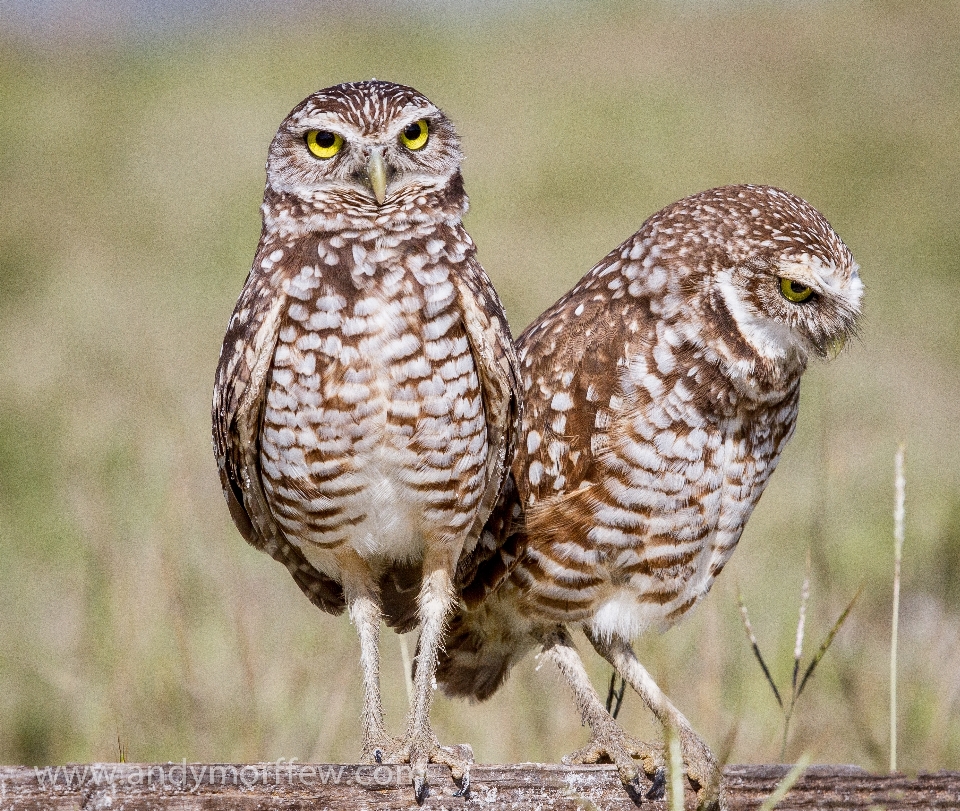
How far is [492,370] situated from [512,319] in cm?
372

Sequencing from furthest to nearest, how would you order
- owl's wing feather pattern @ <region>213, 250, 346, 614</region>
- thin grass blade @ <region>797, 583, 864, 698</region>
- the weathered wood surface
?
owl's wing feather pattern @ <region>213, 250, 346, 614</region> → thin grass blade @ <region>797, 583, 864, 698</region> → the weathered wood surface

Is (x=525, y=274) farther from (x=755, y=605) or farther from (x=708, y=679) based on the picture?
(x=708, y=679)

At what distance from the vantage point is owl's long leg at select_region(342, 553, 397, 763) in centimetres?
266

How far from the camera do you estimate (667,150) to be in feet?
37.6

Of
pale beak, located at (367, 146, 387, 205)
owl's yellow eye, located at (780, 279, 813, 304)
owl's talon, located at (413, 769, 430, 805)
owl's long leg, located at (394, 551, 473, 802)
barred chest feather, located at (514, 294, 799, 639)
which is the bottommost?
owl's talon, located at (413, 769, 430, 805)

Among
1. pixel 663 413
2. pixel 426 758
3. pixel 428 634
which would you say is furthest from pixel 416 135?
pixel 426 758

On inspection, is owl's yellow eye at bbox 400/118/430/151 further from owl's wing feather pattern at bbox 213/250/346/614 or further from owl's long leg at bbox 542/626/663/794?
owl's long leg at bbox 542/626/663/794

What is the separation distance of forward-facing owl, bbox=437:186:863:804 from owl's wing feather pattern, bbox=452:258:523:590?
15cm

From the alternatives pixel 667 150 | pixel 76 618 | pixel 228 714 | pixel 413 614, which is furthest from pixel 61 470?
pixel 667 150

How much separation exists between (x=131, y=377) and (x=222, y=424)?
150 inches

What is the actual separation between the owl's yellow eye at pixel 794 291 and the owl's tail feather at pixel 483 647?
3.17 feet

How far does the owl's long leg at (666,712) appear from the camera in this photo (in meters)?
2.58

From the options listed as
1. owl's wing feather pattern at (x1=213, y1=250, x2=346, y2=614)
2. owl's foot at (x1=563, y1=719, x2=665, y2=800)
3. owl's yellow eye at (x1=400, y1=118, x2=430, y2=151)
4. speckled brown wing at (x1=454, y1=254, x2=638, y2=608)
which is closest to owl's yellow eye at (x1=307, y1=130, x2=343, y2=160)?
owl's yellow eye at (x1=400, y1=118, x2=430, y2=151)

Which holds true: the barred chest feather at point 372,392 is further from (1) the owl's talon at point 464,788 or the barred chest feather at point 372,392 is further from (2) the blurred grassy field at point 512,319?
(2) the blurred grassy field at point 512,319
